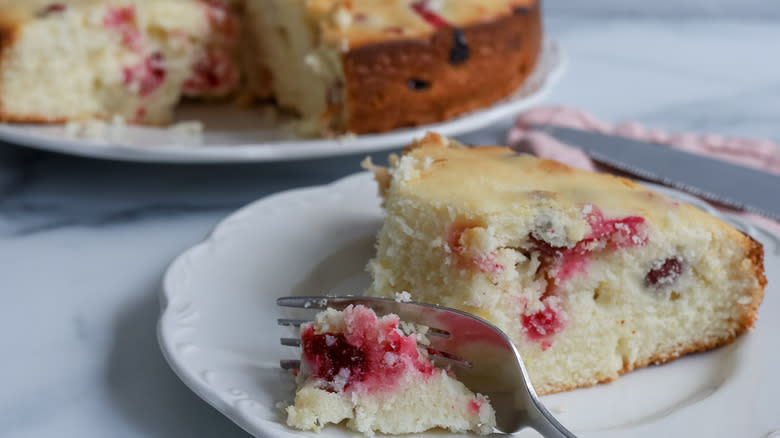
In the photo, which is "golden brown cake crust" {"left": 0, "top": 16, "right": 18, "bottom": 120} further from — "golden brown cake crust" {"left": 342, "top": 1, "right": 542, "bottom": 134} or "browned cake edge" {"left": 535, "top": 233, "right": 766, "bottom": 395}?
"browned cake edge" {"left": 535, "top": 233, "right": 766, "bottom": 395}

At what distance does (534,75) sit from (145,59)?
1734 mm

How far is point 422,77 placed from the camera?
335cm

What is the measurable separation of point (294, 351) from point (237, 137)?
5.29 ft

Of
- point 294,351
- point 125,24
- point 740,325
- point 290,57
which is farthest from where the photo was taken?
point 290,57

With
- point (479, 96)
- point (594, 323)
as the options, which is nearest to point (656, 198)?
point (594, 323)

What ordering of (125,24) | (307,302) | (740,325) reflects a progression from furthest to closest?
(125,24), (740,325), (307,302)

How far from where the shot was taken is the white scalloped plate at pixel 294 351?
1844mm

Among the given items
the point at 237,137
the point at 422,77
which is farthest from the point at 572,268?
the point at 237,137

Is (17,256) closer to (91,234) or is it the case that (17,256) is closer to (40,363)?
(91,234)

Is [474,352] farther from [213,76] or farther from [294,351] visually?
[213,76]

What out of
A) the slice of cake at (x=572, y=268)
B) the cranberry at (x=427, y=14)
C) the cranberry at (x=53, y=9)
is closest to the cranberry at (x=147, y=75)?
the cranberry at (x=53, y=9)

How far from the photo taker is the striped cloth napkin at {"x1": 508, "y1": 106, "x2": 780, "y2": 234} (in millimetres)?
3250

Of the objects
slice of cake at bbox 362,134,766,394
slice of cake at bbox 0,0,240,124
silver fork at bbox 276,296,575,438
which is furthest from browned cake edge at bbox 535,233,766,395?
slice of cake at bbox 0,0,240,124

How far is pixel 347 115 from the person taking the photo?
3389mm
